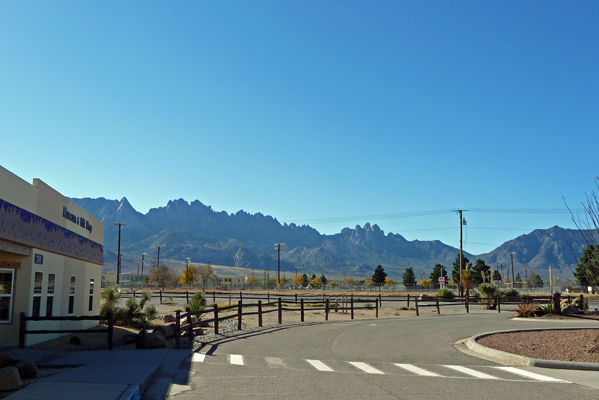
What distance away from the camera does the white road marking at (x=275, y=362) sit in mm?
12359

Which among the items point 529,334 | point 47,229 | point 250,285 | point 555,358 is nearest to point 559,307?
point 529,334

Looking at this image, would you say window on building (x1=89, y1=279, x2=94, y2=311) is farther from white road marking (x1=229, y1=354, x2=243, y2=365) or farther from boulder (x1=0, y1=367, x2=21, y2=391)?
boulder (x1=0, y1=367, x2=21, y2=391)

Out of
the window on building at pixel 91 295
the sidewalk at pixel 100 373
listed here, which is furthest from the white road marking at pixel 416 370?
the window on building at pixel 91 295

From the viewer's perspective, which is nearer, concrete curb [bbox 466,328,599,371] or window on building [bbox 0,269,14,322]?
concrete curb [bbox 466,328,599,371]

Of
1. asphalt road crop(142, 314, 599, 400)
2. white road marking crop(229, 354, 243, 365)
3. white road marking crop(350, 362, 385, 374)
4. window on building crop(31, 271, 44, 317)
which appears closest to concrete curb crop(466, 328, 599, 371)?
asphalt road crop(142, 314, 599, 400)

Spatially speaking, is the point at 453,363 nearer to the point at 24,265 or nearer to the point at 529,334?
the point at 529,334

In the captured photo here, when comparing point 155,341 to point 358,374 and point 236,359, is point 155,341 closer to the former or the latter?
point 236,359

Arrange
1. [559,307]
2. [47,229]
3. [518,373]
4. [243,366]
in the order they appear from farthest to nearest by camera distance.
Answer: [559,307] → [47,229] → [243,366] → [518,373]

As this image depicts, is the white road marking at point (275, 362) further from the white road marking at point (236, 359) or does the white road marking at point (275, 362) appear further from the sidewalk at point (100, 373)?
the sidewalk at point (100, 373)

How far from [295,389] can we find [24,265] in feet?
35.1

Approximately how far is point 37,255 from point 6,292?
144 centimetres

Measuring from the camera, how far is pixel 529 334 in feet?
58.0

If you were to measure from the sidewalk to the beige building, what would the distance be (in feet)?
6.57

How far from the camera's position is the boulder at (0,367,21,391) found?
8.57 m
